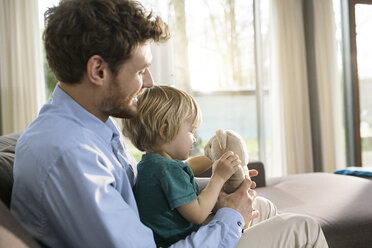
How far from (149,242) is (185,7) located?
3378mm

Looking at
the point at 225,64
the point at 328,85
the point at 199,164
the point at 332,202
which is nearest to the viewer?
the point at 199,164

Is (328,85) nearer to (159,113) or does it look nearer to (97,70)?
(159,113)

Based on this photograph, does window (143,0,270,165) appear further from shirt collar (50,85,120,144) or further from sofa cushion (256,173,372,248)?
shirt collar (50,85,120,144)

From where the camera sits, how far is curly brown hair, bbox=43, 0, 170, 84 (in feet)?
3.18

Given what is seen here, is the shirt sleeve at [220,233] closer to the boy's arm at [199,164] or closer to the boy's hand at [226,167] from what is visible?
the boy's hand at [226,167]

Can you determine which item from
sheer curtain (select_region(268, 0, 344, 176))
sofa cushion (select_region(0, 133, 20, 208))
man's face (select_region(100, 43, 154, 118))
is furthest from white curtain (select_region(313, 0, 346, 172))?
sofa cushion (select_region(0, 133, 20, 208))

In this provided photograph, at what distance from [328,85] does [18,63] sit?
311cm

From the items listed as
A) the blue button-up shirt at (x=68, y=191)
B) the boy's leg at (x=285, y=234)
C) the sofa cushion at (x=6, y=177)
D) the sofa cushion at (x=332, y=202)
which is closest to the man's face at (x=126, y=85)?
the blue button-up shirt at (x=68, y=191)

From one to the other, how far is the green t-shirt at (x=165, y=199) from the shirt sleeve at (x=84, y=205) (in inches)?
10.7

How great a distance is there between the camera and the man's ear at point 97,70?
3.26 feet

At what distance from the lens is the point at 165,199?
3.81ft

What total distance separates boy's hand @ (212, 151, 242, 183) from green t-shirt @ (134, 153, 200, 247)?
10 centimetres

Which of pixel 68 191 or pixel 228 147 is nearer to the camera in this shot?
pixel 68 191

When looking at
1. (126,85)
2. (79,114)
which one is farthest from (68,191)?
(126,85)
